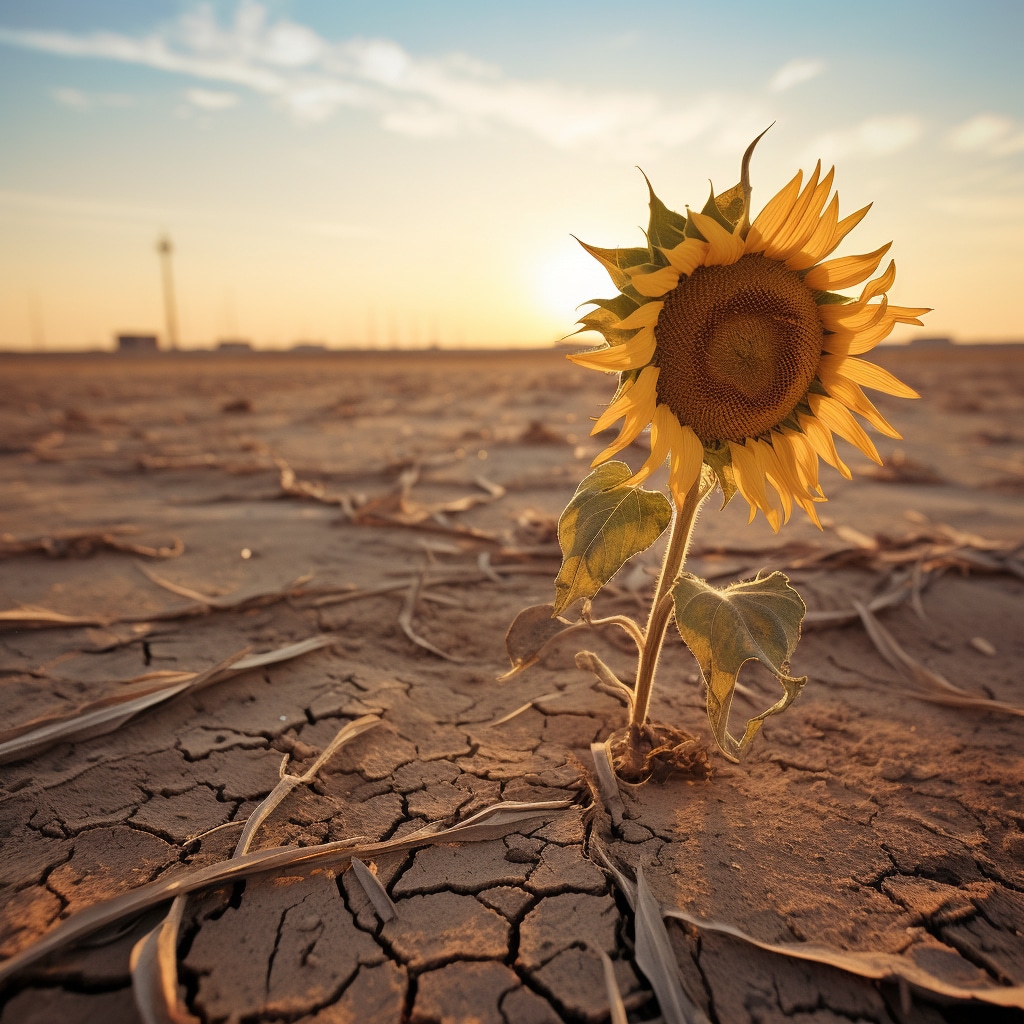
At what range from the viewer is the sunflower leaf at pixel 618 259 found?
1.47 m

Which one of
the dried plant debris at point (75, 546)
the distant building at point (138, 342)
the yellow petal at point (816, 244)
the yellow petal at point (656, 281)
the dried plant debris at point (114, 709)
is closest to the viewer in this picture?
the yellow petal at point (656, 281)

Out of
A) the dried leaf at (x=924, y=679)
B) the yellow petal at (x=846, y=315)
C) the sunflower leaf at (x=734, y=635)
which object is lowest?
the dried leaf at (x=924, y=679)

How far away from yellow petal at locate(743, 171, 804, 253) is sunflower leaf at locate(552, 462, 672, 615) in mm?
580

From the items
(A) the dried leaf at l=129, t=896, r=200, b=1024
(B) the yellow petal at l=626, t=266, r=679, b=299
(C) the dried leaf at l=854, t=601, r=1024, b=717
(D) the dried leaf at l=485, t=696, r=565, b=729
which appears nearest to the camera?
(A) the dried leaf at l=129, t=896, r=200, b=1024

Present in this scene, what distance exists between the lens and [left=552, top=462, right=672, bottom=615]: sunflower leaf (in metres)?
1.53

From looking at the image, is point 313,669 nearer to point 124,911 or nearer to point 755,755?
point 124,911

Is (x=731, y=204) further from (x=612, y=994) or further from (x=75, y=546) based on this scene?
(x=75, y=546)

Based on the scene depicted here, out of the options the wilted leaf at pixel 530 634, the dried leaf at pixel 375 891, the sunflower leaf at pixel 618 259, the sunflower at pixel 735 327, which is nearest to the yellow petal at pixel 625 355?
the sunflower at pixel 735 327

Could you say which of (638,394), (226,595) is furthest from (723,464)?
(226,595)

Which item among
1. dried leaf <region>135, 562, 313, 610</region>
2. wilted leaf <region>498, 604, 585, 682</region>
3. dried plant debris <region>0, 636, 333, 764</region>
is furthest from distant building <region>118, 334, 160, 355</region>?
wilted leaf <region>498, 604, 585, 682</region>

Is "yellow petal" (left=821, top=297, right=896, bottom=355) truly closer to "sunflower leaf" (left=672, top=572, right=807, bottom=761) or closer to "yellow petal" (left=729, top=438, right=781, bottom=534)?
"yellow petal" (left=729, top=438, right=781, bottom=534)

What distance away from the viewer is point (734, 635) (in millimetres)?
1437

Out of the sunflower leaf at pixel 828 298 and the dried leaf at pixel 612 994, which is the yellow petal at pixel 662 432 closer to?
the sunflower leaf at pixel 828 298

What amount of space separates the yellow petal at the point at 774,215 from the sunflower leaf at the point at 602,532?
58 cm
